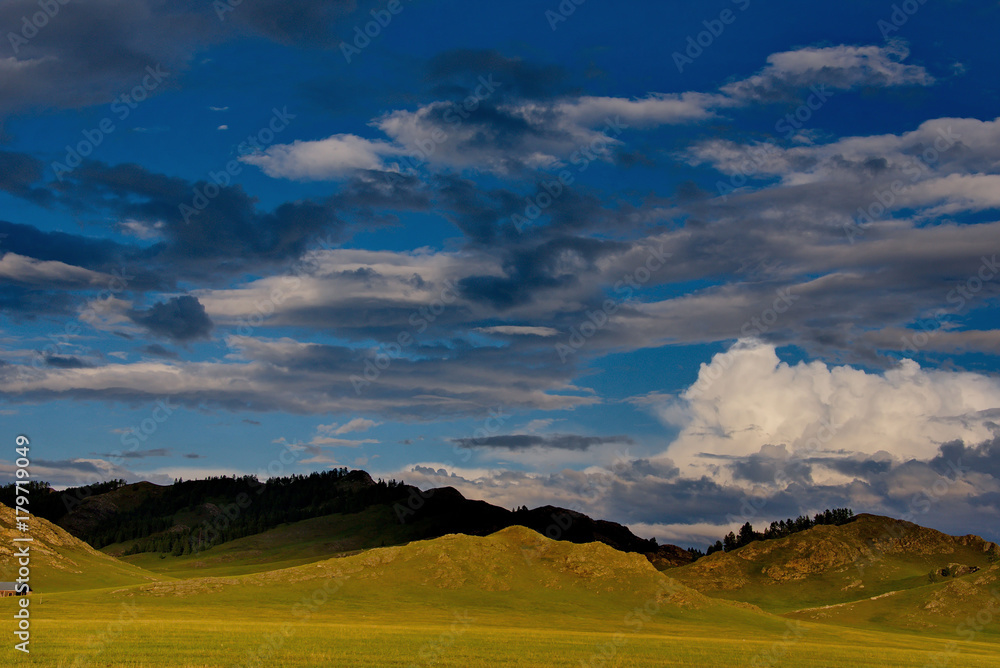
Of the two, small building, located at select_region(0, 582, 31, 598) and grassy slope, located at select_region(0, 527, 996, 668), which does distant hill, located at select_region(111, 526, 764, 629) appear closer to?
grassy slope, located at select_region(0, 527, 996, 668)

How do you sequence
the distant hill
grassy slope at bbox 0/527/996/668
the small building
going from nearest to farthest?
grassy slope at bbox 0/527/996/668 < the small building < the distant hill

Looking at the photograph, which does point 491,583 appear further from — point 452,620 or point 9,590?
point 9,590

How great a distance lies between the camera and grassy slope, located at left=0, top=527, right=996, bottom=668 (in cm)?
6109

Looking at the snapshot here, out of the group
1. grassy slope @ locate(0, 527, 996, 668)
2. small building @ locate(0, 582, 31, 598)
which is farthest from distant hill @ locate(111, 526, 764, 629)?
small building @ locate(0, 582, 31, 598)

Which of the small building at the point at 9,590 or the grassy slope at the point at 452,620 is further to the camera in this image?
the small building at the point at 9,590

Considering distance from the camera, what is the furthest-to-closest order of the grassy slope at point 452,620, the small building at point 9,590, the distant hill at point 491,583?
the distant hill at point 491,583 → the small building at point 9,590 → the grassy slope at point 452,620

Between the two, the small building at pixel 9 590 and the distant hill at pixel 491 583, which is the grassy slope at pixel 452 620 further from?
the small building at pixel 9 590

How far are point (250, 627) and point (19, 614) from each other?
3343 cm

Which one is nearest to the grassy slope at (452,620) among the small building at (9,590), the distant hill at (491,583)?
the distant hill at (491,583)

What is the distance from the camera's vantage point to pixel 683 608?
6294 inches

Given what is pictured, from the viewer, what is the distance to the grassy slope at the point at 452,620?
200 ft

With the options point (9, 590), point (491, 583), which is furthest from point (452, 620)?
point (9, 590)

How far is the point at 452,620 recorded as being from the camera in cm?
12350

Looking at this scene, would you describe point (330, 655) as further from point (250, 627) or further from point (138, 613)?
point (138, 613)
